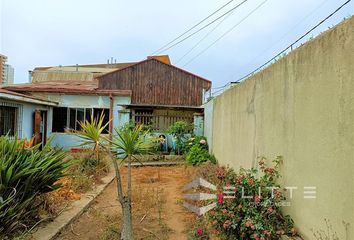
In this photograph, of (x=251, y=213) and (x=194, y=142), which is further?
(x=194, y=142)

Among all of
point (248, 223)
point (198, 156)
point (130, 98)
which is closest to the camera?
point (248, 223)

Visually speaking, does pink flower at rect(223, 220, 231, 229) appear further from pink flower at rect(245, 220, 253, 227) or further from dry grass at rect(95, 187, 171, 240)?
dry grass at rect(95, 187, 171, 240)

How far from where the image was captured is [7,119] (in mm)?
10953

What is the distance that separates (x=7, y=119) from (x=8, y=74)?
550 inches

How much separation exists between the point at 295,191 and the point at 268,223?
484 mm

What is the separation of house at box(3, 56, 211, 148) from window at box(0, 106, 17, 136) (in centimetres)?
196

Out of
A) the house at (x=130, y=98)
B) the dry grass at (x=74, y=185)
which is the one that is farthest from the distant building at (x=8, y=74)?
the dry grass at (x=74, y=185)

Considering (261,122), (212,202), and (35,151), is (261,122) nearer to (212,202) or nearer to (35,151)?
(212,202)

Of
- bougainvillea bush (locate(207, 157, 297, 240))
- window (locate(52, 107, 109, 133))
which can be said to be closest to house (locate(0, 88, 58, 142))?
window (locate(52, 107, 109, 133))

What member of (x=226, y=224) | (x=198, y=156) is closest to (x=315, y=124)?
(x=226, y=224)

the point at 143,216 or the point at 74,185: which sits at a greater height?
the point at 74,185

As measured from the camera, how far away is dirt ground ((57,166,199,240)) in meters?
4.27

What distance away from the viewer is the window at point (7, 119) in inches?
418

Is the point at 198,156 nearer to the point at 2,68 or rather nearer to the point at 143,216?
the point at 143,216
